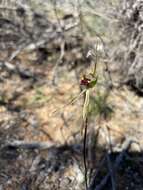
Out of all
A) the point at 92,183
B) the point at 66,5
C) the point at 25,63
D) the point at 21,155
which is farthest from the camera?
the point at 25,63

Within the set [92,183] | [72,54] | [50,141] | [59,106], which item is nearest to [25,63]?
[72,54]

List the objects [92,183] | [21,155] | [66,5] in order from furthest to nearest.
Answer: [66,5] < [21,155] < [92,183]

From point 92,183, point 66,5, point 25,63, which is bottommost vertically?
point 92,183

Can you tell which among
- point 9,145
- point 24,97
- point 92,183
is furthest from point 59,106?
point 92,183

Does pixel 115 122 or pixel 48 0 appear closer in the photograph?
pixel 115 122

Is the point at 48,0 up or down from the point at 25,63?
up

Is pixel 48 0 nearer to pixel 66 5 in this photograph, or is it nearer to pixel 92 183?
pixel 66 5
